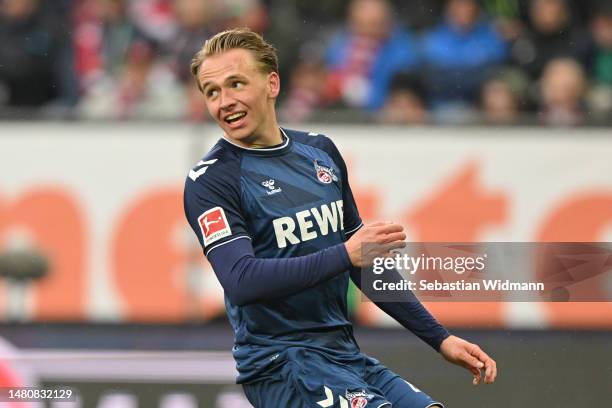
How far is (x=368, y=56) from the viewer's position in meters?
10.0

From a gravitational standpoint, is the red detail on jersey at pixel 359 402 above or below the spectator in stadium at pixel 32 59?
below

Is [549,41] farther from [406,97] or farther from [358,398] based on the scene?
[358,398]

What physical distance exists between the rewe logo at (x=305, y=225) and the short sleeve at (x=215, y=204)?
147mm

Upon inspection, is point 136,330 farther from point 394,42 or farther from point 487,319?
point 394,42

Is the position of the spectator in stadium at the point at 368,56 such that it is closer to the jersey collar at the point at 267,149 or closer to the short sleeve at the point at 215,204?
the jersey collar at the point at 267,149

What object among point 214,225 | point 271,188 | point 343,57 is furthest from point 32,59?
point 214,225

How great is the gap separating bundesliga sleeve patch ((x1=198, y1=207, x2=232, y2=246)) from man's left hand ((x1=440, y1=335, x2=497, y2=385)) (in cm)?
106

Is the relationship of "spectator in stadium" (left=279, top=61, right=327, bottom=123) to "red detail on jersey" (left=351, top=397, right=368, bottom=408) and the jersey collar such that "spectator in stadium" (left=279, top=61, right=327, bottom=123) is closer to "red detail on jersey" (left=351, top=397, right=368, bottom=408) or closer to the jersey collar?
the jersey collar

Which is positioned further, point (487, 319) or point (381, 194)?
point (381, 194)

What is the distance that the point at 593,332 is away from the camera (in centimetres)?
750

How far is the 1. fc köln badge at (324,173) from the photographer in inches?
190

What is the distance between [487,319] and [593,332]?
0.92m

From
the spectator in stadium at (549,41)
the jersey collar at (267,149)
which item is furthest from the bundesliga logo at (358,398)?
the spectator in stadium at (549,41)

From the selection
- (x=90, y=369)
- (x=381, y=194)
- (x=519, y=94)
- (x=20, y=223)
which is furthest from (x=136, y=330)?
(x=519, y=94)
